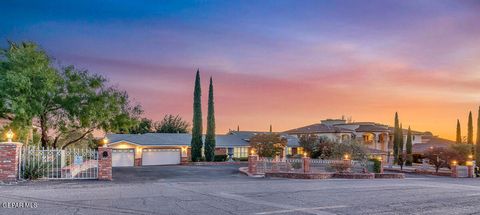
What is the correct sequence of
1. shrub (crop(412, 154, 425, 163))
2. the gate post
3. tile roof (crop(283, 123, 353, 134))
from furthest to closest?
shrub (crop(412, 154, 425, 163)) < tile roof (crop(283, 123, 353, 134)) < the gate post

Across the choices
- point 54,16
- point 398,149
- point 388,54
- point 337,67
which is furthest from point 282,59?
point 398,149

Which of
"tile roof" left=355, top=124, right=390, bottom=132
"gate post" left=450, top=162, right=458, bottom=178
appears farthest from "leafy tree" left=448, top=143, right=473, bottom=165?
"tile roof" left=355, top=124, right=390, bottom=132

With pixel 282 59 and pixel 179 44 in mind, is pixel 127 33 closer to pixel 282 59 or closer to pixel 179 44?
pixel 179 44

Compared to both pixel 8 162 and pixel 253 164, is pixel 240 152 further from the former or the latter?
pixel 8 162

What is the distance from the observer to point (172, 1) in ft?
71.4

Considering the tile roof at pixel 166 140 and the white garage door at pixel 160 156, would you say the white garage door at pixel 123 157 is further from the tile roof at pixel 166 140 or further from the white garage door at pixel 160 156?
the white garage door at pixel 160 156

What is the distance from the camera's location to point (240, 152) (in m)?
56.9

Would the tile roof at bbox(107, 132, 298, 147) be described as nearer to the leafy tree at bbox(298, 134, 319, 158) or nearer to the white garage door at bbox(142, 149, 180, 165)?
the white garage door at bbox(142, 149, 180, 165)

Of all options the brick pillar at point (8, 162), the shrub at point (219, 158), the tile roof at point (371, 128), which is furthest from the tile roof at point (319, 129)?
the brick pillar at point (8, 162)

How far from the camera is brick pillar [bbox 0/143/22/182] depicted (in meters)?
17.2

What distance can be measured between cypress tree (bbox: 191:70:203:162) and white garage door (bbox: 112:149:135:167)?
262 inches

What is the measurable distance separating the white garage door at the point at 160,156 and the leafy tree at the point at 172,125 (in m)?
22.8

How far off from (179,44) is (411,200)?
1636 centimetres

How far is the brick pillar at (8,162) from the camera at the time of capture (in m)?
17.2
